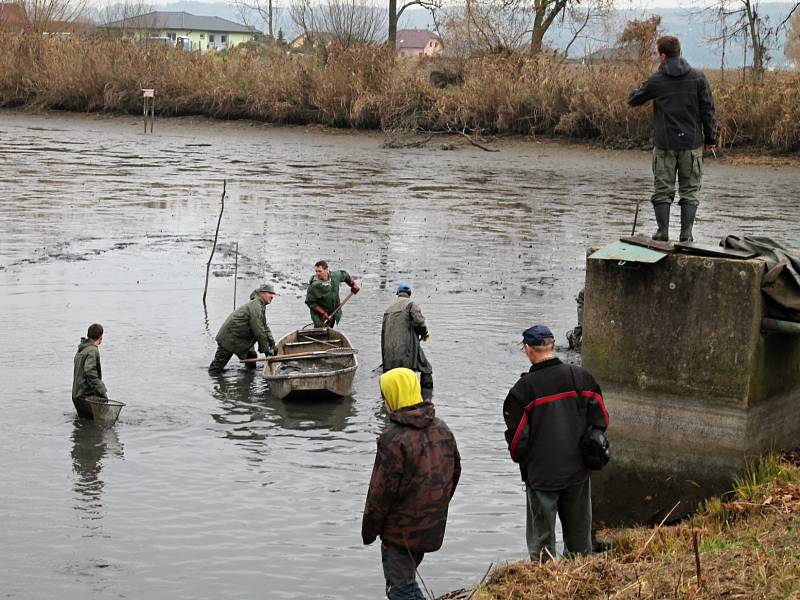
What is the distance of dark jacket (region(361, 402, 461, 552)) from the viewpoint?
693 centimetres

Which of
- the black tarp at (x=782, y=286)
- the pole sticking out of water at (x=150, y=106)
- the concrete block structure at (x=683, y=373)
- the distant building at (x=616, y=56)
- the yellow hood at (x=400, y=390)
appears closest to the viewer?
the yellow hood at (x=400, y=390)

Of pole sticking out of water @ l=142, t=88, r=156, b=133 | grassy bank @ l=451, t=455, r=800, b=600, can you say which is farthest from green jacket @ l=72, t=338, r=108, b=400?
pole sticking out of water @ l=142, t=88, r=156, b=133

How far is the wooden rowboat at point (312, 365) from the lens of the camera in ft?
47.3

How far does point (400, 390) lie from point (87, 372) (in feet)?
23.6

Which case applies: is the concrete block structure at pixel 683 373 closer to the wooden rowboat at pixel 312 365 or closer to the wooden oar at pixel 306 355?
the wooden rowboat at pixel 312 365

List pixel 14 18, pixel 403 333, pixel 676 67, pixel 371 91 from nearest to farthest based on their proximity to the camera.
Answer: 1. pixel 676 67
2. pixel 403 333
3. pixel 371 91
4. pixel 14 18

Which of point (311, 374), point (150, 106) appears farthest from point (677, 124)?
point (150, 106)

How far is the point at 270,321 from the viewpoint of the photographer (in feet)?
60.8

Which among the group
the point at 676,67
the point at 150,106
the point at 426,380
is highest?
the point at 150,106

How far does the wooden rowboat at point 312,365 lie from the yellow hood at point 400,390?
7.41 meters

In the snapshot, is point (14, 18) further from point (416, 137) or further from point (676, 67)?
point (676, 67)

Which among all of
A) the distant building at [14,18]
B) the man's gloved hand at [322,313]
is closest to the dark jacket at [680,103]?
the man's gloved hand at [322,313]

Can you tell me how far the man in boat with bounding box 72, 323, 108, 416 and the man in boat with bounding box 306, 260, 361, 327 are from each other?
390 centimetres

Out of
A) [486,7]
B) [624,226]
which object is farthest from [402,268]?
[486,7]
